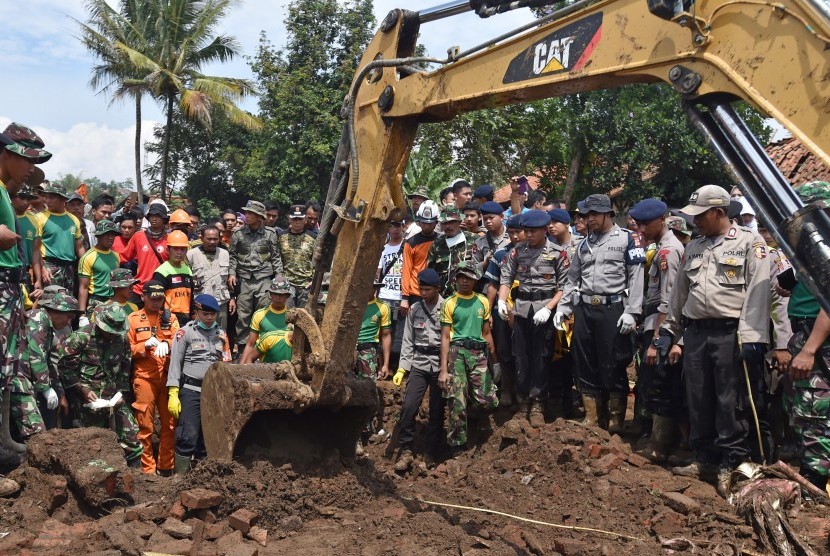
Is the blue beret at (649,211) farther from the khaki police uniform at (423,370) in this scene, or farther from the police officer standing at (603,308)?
the khaki police uniform at (423,370)

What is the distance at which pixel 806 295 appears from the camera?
19.7 ft

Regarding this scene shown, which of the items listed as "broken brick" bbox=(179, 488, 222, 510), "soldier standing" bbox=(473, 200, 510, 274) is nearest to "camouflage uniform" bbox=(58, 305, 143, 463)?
"broken brick" bbox=(179, 488, 222, 510)

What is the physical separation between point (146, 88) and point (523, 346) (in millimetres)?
21072

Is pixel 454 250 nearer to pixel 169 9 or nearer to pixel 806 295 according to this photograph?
pixel 806 295

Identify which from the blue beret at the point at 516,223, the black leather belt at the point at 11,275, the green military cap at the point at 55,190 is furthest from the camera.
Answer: the green military cap at the point at 55,190

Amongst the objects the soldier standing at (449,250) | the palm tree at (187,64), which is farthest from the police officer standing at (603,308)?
the palm tree at (187,64)

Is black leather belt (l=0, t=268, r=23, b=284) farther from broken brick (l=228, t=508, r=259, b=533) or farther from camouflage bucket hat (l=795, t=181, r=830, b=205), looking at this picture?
camouflage bucket hat (l=795, t=181, r=830, b=205)

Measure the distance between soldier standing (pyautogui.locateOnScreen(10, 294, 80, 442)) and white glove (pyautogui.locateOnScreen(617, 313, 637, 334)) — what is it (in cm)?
506

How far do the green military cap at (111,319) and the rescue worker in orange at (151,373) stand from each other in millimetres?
241

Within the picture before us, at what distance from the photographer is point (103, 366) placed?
8422 millimetres

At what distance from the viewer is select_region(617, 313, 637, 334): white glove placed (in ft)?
25.1

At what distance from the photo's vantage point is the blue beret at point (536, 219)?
27.8 ft

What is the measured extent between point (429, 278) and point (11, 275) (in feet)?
13.9

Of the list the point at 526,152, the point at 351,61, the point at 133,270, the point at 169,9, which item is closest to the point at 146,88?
the point at 169,9
